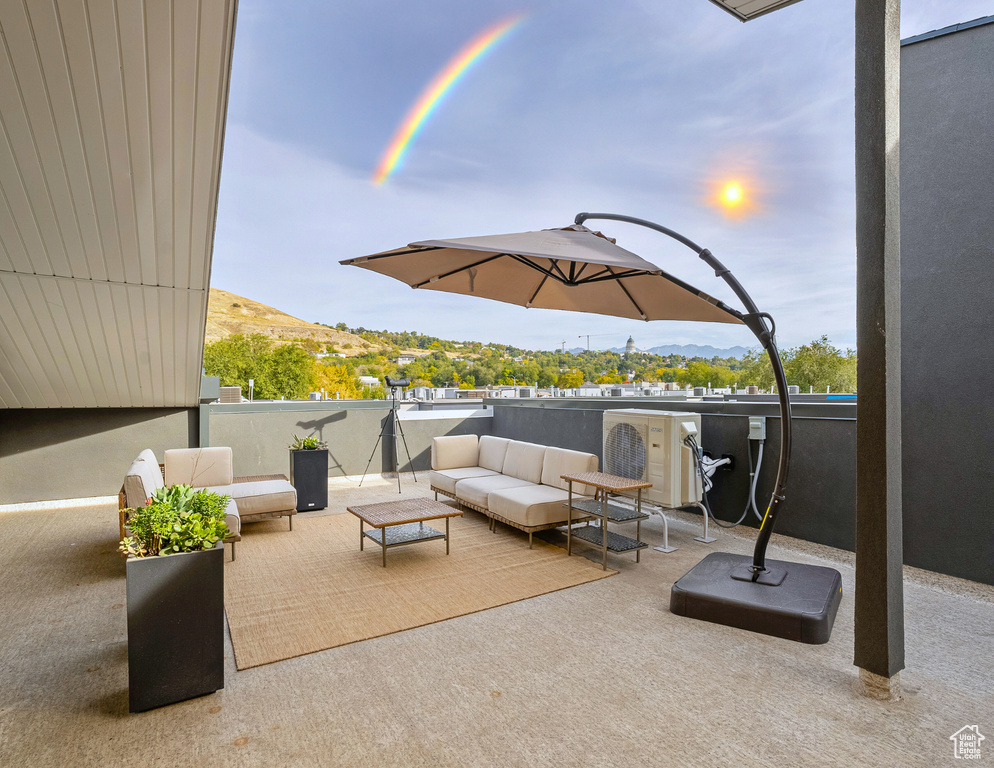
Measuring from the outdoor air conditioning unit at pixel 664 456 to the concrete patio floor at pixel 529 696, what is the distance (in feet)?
4.45

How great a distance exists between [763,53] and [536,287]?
16160mm

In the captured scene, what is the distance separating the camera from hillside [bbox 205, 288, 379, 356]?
40.6m

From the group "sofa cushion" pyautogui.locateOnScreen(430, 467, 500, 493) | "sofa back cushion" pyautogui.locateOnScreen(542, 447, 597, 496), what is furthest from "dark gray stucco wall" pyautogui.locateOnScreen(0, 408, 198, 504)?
"sofa back cushion" pyautogui.locateOnScreen(542, 447, 597, 496)

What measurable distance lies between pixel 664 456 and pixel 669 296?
132 centimetres

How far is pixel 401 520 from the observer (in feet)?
13.2

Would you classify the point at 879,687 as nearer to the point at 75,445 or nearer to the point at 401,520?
the point at 401,520

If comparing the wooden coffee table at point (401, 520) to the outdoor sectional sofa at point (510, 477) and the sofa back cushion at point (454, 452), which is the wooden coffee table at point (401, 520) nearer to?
the outdoor sectional sofa at point (510, 477)

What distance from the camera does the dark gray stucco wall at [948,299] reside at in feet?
11.4

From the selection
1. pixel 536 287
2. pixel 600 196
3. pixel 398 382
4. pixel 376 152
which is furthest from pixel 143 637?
pixel 376 152

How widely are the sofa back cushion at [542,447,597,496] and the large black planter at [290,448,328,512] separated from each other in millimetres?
2393

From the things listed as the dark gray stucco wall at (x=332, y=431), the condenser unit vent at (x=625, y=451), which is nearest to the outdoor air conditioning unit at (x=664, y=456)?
the condenser unit vent at (x=625, y=451)

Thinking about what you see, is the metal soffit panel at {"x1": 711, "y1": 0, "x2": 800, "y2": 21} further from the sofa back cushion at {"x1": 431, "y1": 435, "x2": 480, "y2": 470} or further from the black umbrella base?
the sofa back cushion at {"x1": 431, "y1": 435, "x2": 480, "y2": 470}

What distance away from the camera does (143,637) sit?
213 centimetres

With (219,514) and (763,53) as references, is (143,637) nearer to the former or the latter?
(219,514)
